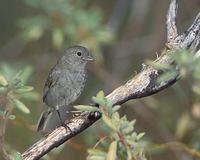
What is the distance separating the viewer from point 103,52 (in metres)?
6.77

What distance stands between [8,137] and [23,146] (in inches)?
14.5

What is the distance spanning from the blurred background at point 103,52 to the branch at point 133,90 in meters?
1.01

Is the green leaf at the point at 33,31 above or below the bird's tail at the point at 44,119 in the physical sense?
above

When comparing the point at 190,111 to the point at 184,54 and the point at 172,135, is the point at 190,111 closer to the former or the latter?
the point at 172,135

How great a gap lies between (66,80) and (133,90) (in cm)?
192

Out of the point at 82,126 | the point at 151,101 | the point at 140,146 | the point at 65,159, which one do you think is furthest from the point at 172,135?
the point at 140,146

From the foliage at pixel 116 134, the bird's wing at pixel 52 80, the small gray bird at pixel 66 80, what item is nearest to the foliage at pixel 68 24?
the small gray bird at pixel 66 80

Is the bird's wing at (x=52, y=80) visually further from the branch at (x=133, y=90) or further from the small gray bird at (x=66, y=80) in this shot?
the branch at (x=133, y=90)

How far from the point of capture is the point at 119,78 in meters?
6.61

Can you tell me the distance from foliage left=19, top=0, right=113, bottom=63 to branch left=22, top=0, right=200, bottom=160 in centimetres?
238

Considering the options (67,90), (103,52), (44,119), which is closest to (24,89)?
(67,90)

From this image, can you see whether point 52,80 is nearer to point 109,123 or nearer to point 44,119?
point 44,119

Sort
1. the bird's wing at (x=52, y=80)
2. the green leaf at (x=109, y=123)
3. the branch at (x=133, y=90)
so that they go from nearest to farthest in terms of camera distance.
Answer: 1. the green leaf at (x=109, y=123)
2. the branch at (x=133, y=90)
3. the bird's wing at (x=52, y=80)

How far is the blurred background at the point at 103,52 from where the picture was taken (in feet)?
18.6
